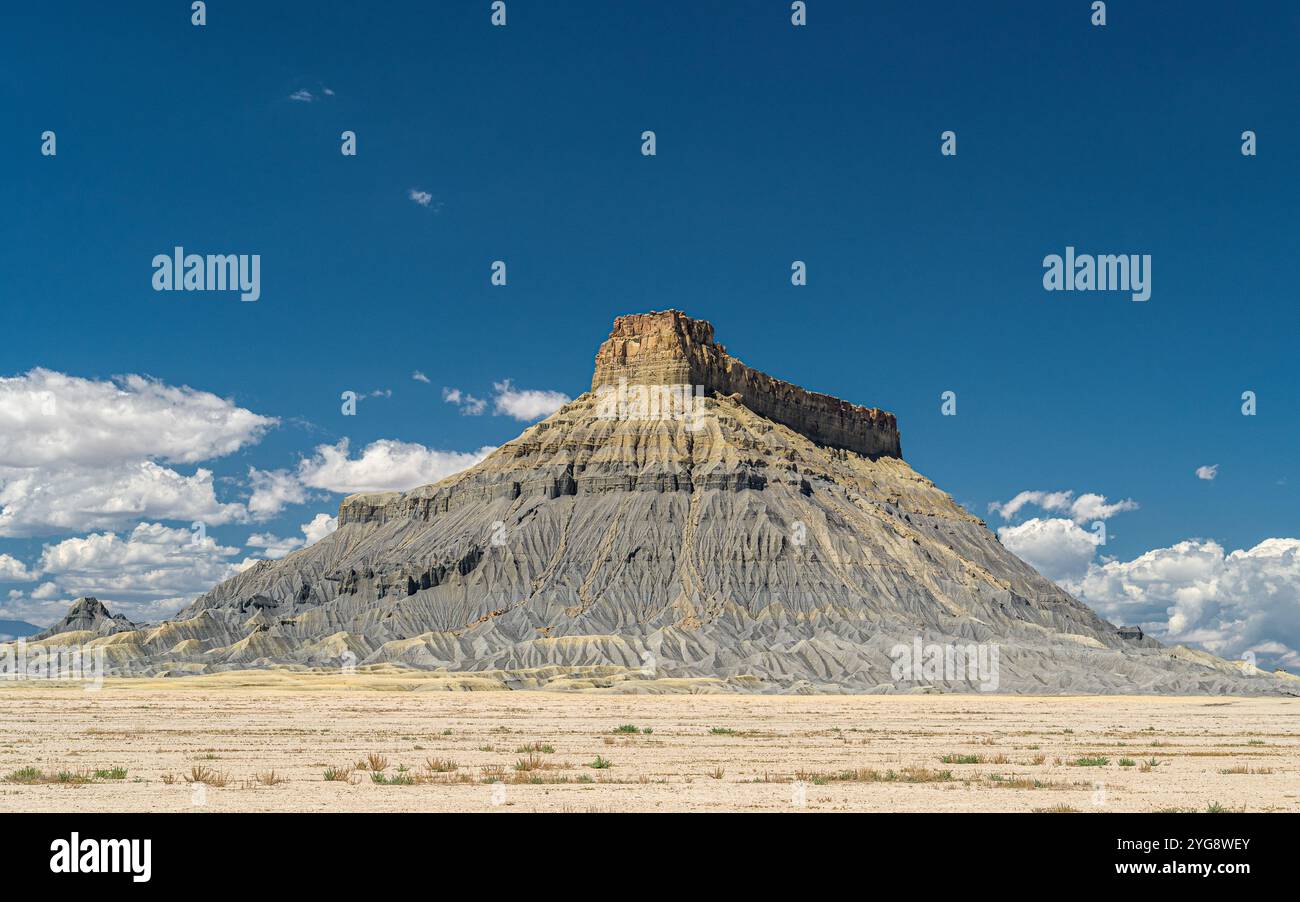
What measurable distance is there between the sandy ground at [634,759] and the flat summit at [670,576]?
4461cm

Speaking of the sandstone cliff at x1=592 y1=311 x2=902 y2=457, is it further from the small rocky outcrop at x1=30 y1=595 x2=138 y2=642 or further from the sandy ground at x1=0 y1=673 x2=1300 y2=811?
the sandy ground at x1=0 y1=673 x2=1300 y2=811

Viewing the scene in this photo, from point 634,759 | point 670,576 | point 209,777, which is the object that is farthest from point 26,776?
point 670,576

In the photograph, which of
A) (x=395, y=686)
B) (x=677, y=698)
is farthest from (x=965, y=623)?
(x=395, y=686)

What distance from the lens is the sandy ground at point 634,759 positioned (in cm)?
2136

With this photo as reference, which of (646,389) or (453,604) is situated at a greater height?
(646,389)

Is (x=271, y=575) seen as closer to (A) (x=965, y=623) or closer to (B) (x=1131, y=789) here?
(A) (x=965, y=623)

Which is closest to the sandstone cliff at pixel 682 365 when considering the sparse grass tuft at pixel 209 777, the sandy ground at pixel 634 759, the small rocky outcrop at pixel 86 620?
the small rocky outcrop at pixel 86 620

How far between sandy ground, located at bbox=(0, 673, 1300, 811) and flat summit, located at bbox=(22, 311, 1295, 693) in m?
44.6

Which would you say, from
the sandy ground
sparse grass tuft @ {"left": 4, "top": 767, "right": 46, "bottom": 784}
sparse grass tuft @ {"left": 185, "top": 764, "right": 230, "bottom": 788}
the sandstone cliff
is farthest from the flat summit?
sparse grass tuft @ {"left": 4, "top": 767, "right": 46, "bottom": 784}

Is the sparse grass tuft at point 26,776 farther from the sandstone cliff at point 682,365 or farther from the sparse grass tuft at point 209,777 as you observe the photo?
the sandstone cliff at point 682,365
